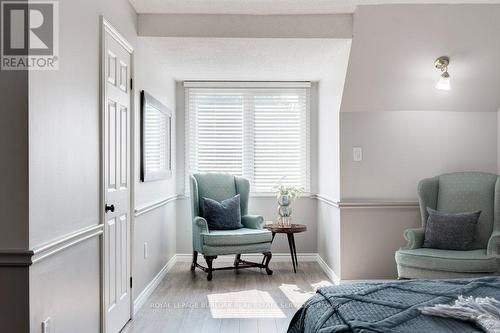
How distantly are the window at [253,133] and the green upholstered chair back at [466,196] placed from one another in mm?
1849

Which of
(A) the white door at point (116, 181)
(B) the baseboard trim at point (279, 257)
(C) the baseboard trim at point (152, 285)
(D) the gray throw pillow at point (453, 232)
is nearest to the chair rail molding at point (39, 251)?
(A) the white door at point (116, 181)

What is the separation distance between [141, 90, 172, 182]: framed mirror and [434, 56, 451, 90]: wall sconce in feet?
7.92

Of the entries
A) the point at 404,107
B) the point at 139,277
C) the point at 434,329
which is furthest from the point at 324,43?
the point at 434,329

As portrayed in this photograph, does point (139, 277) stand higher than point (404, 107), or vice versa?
point (404, 107)

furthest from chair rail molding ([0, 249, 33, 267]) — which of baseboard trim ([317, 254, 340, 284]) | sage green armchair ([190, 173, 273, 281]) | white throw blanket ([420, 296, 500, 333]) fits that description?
baseboard trim ([317, 254, 340, 284])

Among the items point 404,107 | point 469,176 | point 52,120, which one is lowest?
point 469,176

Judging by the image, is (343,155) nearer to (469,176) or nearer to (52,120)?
(469,176)

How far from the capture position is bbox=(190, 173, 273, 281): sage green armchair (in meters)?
4.96

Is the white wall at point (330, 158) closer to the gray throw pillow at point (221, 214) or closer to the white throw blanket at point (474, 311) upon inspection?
the gray throw pillow at point (221, 214)

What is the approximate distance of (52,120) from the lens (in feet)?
7.19

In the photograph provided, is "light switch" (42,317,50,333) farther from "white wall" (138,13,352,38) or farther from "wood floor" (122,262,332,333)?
"white wall" (138,13,352,38)

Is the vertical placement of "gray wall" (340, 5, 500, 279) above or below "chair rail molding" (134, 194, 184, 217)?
above

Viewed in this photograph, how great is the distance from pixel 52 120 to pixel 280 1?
6.83 feet

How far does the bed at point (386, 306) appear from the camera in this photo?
65.7 inches
